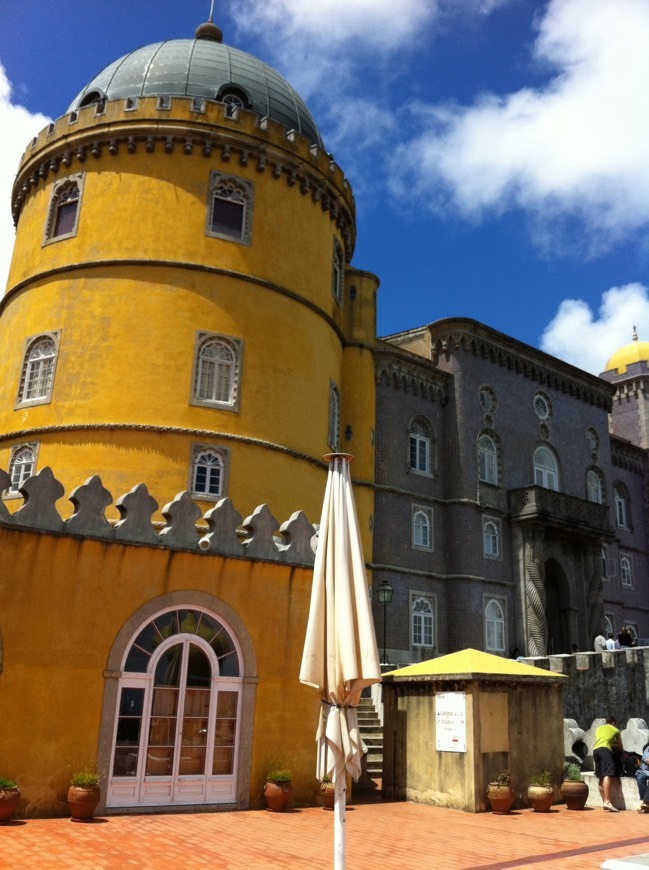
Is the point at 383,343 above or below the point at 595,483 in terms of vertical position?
above

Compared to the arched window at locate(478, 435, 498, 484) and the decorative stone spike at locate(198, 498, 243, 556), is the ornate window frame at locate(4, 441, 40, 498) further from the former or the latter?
the arched window at locate(478, 435, 498, 484)

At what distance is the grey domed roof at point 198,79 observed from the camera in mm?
24391

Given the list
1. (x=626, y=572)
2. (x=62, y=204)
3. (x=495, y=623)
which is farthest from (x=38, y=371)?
(x=626, y=572)

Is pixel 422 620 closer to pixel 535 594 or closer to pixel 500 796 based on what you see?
pixel 535 594

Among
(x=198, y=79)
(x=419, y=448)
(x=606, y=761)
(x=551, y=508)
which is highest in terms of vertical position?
(x=198, y=79)

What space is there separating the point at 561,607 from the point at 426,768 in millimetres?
21237

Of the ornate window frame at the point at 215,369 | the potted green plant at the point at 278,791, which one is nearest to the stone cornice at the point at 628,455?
the ornate window frame at the point at 215,369

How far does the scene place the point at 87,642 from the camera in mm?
12133

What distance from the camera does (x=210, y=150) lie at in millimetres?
22828

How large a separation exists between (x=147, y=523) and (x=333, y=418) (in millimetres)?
12817

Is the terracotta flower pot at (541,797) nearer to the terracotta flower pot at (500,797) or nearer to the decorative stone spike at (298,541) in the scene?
the terracotta flower pot at (500,797)

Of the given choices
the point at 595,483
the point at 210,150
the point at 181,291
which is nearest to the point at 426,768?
the point at 181,291

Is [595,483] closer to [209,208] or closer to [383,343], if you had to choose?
[383,343]

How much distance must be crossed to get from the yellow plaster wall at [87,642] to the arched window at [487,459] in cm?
1950
